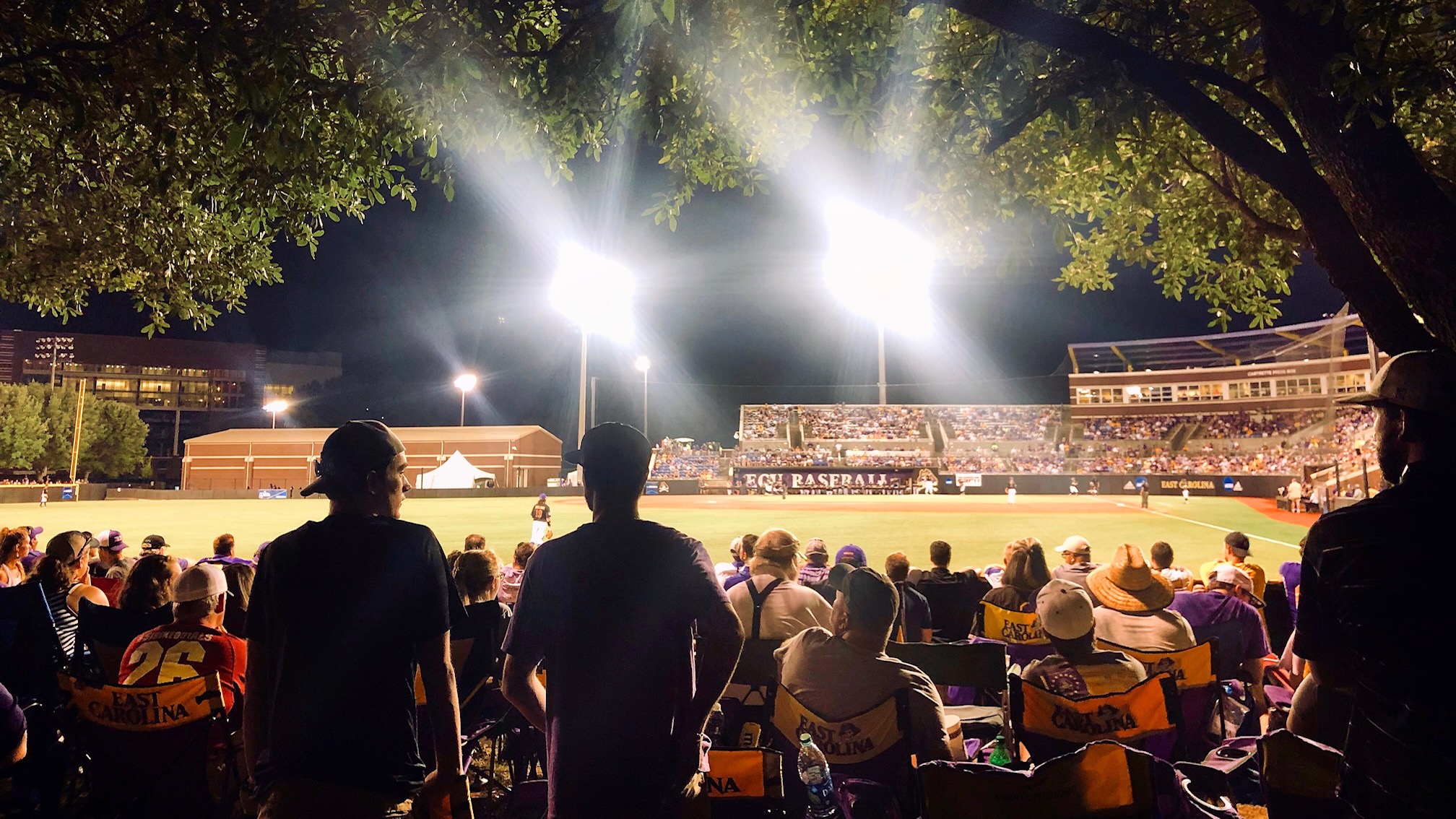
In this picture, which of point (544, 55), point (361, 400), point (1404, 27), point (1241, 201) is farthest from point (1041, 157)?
point (361, 400)

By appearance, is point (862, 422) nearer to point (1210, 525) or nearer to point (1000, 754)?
point (1210, 525)

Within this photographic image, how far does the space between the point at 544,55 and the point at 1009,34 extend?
3527mm

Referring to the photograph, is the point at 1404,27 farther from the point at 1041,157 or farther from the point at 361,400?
the point at 361,400

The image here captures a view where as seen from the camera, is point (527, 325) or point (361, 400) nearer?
point (361, 400)

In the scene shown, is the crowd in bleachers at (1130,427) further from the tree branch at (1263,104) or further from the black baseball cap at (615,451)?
the black baseball cap at (615,451)

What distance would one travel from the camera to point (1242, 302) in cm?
929

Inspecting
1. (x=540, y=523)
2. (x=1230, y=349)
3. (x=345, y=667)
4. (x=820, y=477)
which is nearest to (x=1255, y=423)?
(x=1230, y=349)

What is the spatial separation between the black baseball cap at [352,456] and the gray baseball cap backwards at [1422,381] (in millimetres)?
3069

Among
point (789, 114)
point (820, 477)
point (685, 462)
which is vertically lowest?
point (820, 477)

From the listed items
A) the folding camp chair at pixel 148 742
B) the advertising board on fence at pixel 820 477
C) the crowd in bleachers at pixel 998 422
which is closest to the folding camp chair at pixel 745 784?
the folding camp chair at pixel 148 742

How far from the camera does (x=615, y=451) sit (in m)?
2.42

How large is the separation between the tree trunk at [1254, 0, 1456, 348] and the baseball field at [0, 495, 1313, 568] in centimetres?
1049

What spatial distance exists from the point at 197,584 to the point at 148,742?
94 centimetres

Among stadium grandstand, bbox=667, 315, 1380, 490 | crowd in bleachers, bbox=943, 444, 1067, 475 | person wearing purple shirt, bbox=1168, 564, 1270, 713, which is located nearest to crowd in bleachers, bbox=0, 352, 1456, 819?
person wearing purple shirt, bbox=1168, 564, 1270, 713
